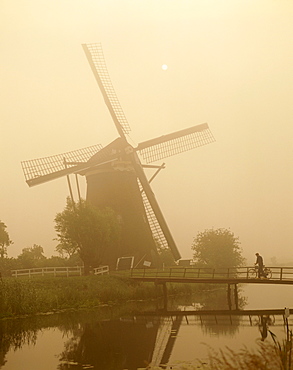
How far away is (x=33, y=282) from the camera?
2544 cm

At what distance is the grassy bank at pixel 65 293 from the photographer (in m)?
21.1

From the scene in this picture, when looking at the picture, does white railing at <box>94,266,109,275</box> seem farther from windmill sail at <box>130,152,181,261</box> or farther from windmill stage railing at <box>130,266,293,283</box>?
windmill sail at <box>130,152,181,261</box>

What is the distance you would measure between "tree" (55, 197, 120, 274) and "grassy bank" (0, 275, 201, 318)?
2.96 metres

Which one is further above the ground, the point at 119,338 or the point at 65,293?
the point at 65,293

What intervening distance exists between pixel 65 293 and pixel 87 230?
765cm

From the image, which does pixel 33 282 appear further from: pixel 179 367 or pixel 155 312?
pixel 179 367

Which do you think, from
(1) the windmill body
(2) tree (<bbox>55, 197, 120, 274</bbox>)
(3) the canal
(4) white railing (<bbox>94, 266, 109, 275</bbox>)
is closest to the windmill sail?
(1) the windmill body

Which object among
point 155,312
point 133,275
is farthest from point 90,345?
point 133,275

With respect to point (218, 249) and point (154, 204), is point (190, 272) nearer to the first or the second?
point (154, 204)

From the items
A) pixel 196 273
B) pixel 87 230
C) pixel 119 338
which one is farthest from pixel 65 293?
pixel 196 273

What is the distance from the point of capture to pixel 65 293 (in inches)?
957

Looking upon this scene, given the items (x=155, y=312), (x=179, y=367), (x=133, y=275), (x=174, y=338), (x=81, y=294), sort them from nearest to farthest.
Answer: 1. (x=179, y=367)
2. (x=174, y=338)
3. (x=155, y=312)
4. (x=81, y=294)
5. (x=133, y=275)

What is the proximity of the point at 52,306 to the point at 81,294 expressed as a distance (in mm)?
2423

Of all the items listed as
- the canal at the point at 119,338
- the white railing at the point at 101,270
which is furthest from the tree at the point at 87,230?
the canal at the point at 119,338
